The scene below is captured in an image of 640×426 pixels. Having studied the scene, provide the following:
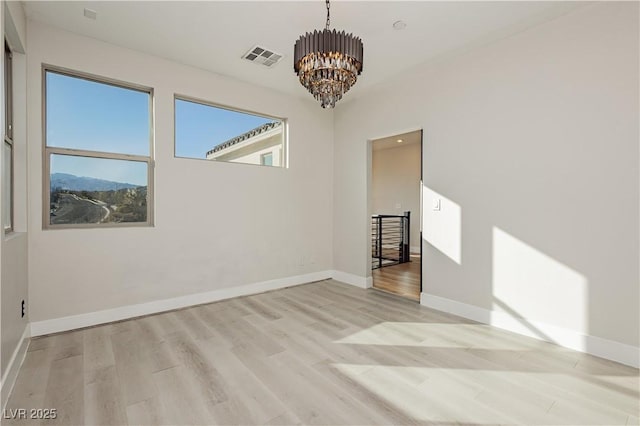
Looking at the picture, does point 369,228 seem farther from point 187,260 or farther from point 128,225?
point 128,225

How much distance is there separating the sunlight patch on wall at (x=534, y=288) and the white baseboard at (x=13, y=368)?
3.94m

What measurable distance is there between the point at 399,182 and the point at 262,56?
18.3ft

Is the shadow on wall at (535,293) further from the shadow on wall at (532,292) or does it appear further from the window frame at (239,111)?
the window frame at (239,111)

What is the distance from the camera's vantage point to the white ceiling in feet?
8.38

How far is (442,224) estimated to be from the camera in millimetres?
3559

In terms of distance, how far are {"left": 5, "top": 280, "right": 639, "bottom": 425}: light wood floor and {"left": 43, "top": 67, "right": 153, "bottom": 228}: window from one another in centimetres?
120

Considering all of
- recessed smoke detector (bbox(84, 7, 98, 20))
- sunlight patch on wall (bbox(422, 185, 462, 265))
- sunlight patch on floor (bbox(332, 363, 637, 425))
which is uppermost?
recessed smoke detector (bbox(84, 7, 98, 20))

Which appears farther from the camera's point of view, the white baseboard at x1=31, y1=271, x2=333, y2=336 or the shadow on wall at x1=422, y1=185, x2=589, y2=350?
the white baseboard at x1=31, y1=271, x2=333, y2=336

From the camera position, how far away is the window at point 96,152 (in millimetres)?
2943

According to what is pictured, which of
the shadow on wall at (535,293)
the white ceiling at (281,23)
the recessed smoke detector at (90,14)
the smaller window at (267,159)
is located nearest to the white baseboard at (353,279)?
the shadow on wall at (535,293)

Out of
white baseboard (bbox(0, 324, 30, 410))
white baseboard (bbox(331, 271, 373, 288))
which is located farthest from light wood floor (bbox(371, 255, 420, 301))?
white baseboard (bbox(0, 324, 30, 410))

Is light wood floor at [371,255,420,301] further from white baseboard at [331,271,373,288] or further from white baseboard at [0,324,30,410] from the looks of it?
white baseboard at [0,324,30,410]

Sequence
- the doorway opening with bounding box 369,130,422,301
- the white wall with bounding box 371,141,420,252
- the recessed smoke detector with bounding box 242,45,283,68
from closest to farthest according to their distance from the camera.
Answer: the recessed smoke detector with bounding box 242,45,283,68 < the doorway opening with bounding box 369,130,422,301 < the white wall with bounding box 371,141,420,252

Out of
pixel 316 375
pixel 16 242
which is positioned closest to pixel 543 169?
pixel 316 375
